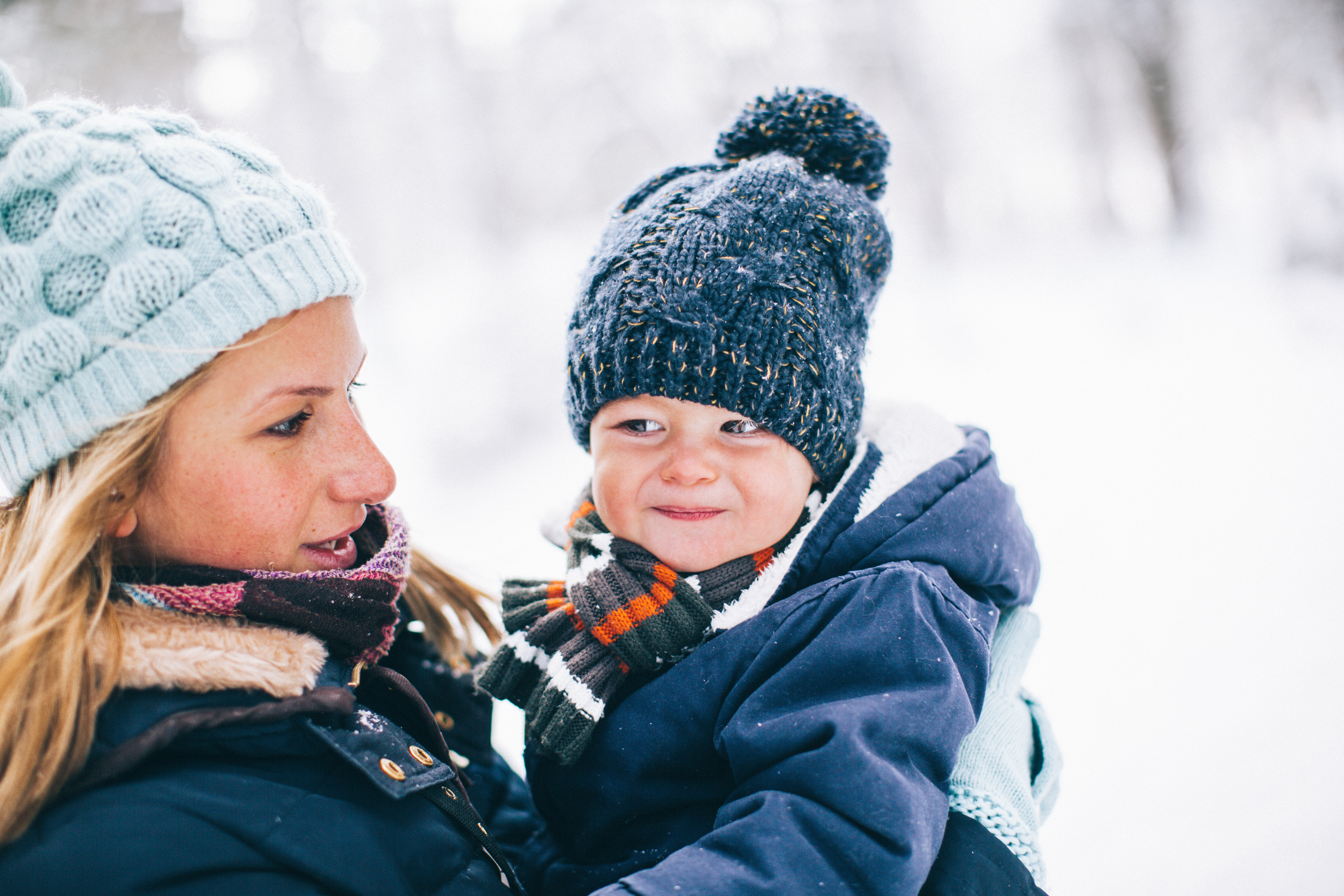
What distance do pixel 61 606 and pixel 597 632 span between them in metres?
0.66

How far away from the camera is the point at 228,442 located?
3.09ft

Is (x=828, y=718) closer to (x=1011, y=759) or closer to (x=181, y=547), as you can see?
(x=1011, y=759)

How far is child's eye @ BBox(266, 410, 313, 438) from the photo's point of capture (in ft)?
3.24

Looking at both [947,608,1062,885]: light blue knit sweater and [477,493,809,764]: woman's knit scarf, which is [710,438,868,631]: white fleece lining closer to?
[477,493,809,764]: woman's knit scarf

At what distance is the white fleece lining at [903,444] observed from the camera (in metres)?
1.23

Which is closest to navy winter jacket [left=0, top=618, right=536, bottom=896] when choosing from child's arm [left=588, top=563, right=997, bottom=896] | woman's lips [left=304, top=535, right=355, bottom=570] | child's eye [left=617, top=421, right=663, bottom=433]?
woman's lips [left=304, top=535, right=355, bottom=570]

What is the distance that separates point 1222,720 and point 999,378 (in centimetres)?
270

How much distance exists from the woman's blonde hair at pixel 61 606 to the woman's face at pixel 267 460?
3cm

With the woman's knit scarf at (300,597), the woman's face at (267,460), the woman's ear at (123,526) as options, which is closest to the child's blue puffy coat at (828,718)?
the woman's knit scarf at (300,597)

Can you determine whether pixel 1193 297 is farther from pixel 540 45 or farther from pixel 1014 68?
pixel 540 45

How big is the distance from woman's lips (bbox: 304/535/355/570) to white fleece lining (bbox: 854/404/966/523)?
759mm

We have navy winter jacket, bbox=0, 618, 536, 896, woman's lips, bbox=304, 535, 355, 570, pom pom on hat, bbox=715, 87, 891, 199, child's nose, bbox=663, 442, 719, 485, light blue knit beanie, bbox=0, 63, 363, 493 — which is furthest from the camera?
pom pom on hat, bbox=715, 87, 891, 199

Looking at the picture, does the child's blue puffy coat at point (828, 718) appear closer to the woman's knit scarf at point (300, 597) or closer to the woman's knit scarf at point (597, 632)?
the woman's knit scarf at point (597, 632)

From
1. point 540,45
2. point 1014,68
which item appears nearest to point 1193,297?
point 1014,68
